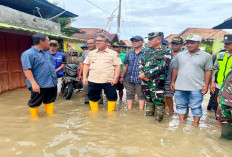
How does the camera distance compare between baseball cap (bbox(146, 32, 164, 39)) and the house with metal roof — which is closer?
baseball cap (bbox(146, 32, 164, 39))

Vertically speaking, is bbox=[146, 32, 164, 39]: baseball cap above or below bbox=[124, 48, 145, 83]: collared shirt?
above

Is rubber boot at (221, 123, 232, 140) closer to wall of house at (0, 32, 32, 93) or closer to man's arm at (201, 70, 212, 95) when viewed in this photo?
man's arm at (201, 70, 212, 95)

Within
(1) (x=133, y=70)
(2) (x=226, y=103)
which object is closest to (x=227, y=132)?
(2) (x=226, y=103)

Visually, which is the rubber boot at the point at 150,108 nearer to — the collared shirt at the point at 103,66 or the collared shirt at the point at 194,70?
the collared shirt at the point at 194,70

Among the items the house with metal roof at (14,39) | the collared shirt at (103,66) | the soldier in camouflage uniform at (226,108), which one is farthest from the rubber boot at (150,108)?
the house with metal roof at (14,39)

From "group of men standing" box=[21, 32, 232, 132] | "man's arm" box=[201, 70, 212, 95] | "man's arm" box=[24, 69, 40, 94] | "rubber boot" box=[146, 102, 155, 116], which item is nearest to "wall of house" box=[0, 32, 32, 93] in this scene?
"group of men standing" box=[21, 32, 232, 132]

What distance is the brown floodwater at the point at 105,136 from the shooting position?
2.34 meters

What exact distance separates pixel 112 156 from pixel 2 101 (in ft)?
14.2

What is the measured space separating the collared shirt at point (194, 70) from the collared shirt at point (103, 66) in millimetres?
1430

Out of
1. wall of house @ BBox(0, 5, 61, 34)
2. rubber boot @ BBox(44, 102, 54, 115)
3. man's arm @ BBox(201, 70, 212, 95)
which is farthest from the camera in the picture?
wall of house @ BBox(0, 5, 61, 34)

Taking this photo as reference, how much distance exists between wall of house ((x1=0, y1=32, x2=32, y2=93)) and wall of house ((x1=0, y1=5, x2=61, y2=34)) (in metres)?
1.06

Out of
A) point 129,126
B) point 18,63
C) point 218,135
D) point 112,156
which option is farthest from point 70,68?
point 218,135

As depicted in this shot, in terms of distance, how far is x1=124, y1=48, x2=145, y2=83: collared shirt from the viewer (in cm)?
431

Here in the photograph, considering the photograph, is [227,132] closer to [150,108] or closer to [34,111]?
[150,108]
